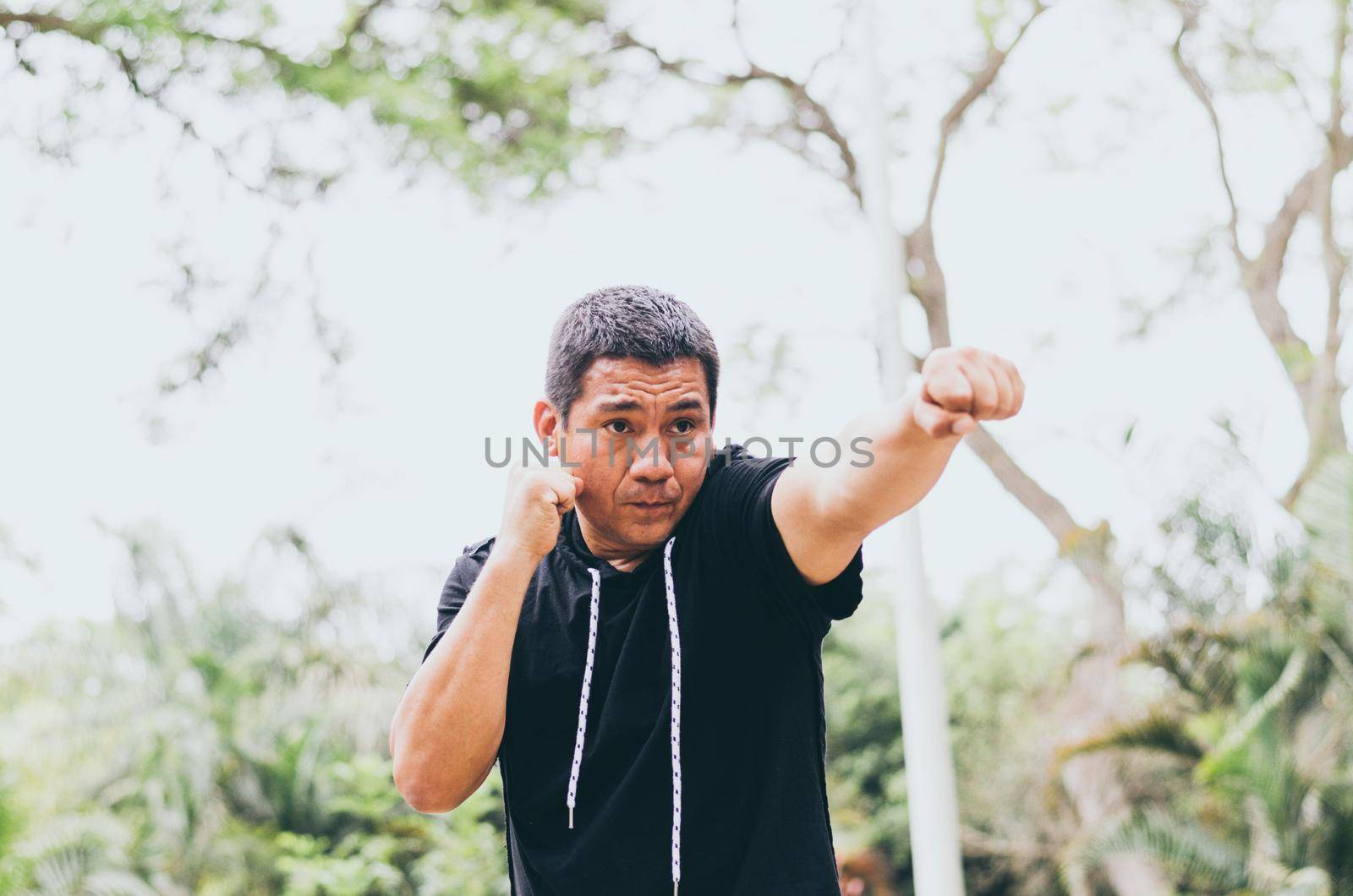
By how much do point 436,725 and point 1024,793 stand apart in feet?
44.2

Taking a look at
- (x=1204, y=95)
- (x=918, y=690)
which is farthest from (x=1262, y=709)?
(x=1204, y=95)

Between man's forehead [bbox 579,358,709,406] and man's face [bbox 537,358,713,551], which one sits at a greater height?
man's forehead [bbox 579,358,709,406]

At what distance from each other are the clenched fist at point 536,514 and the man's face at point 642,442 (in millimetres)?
53

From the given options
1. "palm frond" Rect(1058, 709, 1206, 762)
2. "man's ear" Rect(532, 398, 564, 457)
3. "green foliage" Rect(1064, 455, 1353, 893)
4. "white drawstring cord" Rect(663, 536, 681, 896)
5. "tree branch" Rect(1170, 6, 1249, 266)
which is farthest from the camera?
"tree branch" Rect(1170, 6, 1249, 266)

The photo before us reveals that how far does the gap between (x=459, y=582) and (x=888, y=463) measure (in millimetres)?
859

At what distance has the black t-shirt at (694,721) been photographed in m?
1.80

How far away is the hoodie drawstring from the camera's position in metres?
1.79

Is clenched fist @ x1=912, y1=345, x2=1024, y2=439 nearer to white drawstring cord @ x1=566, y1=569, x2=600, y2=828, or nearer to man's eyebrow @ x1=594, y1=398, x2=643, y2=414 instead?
man's eyebrow @ x1=594, y1=398, x2=643, y2=414

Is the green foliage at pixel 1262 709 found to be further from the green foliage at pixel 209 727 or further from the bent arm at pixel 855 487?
the bent arm at pixel 855 487

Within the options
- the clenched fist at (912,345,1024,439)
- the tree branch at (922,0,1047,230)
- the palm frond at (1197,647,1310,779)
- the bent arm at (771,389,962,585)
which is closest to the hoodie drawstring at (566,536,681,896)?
the bent arm at (771,389,962,585)

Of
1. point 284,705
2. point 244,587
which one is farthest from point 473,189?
point 284,705

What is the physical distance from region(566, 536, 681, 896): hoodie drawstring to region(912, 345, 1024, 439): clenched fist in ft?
1.72

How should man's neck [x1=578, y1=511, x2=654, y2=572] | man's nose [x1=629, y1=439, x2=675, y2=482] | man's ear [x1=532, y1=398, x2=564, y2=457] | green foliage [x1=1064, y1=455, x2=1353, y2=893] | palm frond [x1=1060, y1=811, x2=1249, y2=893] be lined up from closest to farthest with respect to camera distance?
man's nose [x1=629, y1=439, x2=675, y2=482] → man's neck [x1=578, y1=511, x2=654, y2=572] → man's ear [x1=532, y1=398, x2=564, y2=457] → green foliage [x1=1064, y1=455, x2=1353, y2=893] → palm frond [x1=1060, y1=811, x2=1249, y2=893]

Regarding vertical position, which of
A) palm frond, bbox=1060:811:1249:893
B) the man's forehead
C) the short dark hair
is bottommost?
palm frond, bbox=1060:811:1249:893
